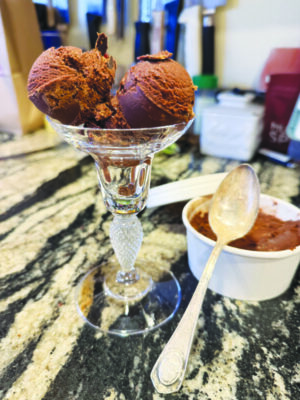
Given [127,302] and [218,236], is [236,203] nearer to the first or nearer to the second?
[218,236]

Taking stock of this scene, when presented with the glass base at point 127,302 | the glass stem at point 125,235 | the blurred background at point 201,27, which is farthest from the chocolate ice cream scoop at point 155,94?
the blurred background at point 201,27

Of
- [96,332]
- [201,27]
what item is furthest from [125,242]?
[201,27]

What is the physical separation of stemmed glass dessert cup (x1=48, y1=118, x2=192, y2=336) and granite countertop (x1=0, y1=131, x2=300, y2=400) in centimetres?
2

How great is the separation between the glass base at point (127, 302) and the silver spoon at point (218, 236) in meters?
0.08

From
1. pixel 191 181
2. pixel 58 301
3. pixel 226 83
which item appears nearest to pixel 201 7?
pixel 226 83

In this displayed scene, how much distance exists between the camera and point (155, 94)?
1.13 feet

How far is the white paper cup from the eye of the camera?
0.40 metres

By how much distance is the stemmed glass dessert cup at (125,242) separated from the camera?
1.10 ft

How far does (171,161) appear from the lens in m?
0.96

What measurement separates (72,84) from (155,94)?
0.32 ft

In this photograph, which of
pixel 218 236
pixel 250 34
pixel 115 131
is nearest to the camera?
pixel 115 131

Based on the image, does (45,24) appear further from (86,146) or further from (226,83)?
(86,146)

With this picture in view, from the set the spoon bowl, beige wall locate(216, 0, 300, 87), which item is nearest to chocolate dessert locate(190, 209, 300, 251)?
the spoon bowl

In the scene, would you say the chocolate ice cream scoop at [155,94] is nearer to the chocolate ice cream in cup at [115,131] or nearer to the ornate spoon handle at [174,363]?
the chocolate ice cream in cup at [115,131]
